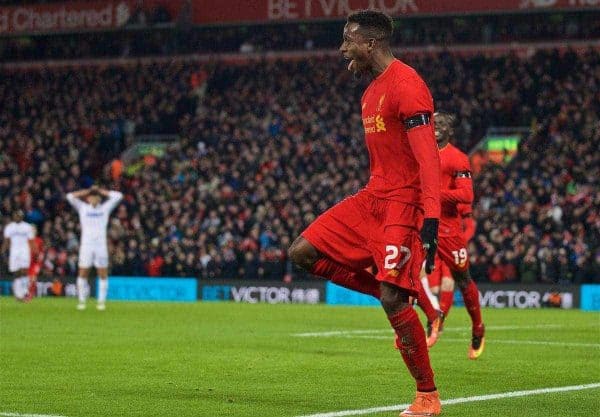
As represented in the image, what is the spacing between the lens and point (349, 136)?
36406mm

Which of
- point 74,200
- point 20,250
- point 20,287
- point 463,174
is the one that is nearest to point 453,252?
point 463,174

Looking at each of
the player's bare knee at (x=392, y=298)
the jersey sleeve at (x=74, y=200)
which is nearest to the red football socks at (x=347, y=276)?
the player's bare knee at (x=392, y=298)

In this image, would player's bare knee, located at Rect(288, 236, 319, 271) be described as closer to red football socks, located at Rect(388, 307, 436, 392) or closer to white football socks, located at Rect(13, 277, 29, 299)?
red football socks, located at Rect(388, 307, 436, 392)

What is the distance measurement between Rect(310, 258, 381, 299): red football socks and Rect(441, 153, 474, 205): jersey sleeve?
4.44 meters

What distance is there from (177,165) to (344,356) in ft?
86.7

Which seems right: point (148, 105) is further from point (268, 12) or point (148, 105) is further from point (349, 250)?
point (349, 250)

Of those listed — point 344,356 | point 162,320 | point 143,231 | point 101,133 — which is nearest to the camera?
point 344,356

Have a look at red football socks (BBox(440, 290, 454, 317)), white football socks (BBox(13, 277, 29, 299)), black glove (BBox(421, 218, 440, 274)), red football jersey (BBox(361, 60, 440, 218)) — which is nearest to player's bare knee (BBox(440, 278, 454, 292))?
red football socks (BBox(440, 290, 454, 317))

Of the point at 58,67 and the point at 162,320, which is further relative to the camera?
the point at 58,67

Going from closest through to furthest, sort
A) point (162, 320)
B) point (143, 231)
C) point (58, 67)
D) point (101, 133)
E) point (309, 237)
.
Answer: point (309, 237) → point (162, 320) → point (143, 231) → point (101, 133) → point (58, 67)

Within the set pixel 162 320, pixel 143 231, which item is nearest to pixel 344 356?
pixel 162 320

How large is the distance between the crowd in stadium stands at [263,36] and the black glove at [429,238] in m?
33.0

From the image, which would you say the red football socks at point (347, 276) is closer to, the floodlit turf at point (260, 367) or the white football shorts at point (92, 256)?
the floodlit turf at point (260, 367)

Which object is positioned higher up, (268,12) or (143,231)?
(268,12)
